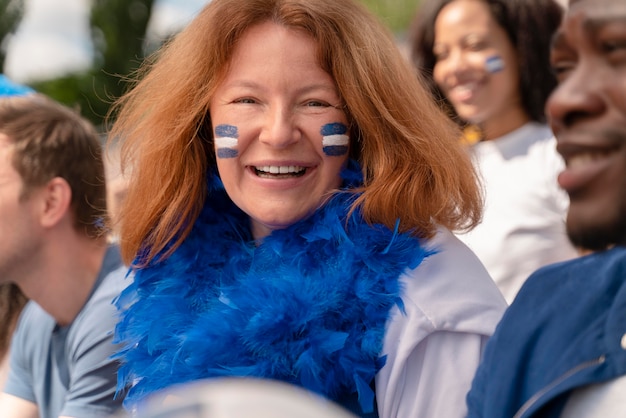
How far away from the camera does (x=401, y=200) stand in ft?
5.37

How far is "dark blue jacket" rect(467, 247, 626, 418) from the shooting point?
3.59 ft

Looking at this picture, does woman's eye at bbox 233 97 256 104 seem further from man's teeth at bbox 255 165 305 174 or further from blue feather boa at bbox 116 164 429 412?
blue feather boa at bbox 116 164 429 412

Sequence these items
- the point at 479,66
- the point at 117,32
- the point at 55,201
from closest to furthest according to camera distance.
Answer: the point at 55,201 → the point at 479,66 → the point at 117,32

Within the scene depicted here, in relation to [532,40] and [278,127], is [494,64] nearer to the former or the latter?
[532,40]

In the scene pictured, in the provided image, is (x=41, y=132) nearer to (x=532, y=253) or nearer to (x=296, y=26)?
(x=296, y=26)

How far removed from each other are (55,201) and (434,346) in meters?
1.24

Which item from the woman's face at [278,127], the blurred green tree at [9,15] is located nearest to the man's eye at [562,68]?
the woman's face at [278,127]

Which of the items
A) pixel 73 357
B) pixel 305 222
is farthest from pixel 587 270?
pixel 73 357

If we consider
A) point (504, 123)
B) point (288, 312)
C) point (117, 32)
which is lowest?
point (117, 32)

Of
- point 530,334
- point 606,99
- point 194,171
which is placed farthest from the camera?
point 194,171

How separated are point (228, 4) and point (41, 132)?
2.79 ft

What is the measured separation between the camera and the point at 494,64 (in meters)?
2.75

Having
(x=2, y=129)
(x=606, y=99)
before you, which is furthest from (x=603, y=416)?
(x=2, y=129)

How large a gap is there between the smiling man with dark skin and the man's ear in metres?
1.40
